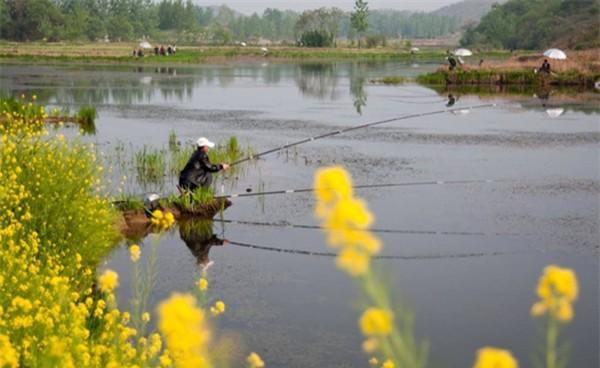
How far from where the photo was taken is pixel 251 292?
9273mm

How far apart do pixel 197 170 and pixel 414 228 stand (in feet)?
10.1

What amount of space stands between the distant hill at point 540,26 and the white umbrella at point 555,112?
3182 centimetres

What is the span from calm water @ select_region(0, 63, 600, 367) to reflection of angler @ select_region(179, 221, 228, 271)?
0.24 ft

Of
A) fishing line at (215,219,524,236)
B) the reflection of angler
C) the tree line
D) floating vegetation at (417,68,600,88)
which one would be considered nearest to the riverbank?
the tree line

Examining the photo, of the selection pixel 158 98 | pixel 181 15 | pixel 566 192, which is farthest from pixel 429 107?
pixel 181 15

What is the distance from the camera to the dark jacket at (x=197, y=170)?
40.3 ft

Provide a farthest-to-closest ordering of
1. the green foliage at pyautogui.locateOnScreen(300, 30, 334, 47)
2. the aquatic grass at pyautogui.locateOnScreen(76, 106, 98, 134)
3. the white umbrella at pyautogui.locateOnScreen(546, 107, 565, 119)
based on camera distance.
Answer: the green foliage at pyautogui.locateOnScreen(300, 30, 334, 47)
the white umbrella at pyautogui.locateOnScreen(546, 107, 565, 119)
the aquatic grass at pyautogui.locateOnScreen(76, 106, 98, 134)

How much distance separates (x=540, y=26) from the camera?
84.9 metres

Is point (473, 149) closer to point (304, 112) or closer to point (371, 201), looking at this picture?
point (371, 201)

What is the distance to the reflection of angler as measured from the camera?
1077cm

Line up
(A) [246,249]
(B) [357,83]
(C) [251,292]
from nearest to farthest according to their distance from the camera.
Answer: (C) [251,292] < (A) [246,249] < (B) [357,83]

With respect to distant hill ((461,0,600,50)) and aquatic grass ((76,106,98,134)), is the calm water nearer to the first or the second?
aquatic grass ((76,106,98,134))

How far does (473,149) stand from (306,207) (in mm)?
6977

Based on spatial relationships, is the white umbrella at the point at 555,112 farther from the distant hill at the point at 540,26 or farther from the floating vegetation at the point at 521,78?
the distant hill at the point at 540,26
